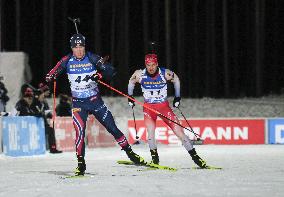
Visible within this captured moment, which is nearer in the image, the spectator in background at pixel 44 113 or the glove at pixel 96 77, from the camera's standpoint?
the glove at pixel 96 77

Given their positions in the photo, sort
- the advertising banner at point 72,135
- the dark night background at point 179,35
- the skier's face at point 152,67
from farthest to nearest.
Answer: the dark night background at point 179,35, the advertising banner at point 72,135, the skier's face at point 152,67

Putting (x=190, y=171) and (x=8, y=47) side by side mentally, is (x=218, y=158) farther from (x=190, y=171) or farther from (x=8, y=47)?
(x=8, y=47)

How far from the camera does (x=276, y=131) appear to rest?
21.0 meters

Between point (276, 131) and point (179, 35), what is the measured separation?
682 inches

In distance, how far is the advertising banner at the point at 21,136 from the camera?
634 inches

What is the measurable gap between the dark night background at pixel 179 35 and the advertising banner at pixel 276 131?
15.4 meters

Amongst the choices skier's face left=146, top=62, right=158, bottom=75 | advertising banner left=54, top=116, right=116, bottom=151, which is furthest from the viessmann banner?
skier's face left=146, top=62, right=158, bottom=75

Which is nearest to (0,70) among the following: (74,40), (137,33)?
(137,33)

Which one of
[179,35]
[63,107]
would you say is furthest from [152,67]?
[179,35]

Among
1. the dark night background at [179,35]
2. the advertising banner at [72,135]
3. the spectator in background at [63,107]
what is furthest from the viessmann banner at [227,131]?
the dark night background at [179,35]

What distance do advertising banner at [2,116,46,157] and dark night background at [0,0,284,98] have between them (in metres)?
20.1

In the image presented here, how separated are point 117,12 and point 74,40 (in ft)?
85.7

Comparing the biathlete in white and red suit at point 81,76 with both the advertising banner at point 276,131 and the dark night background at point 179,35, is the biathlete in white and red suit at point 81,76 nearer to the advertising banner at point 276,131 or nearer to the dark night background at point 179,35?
the advertising banner at point 276,131

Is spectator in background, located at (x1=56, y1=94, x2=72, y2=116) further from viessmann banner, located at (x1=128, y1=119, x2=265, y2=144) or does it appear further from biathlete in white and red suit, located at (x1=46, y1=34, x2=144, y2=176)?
biathlete in white and red suit, located at (x1=46, y1=34, x2=144, y2=176)
